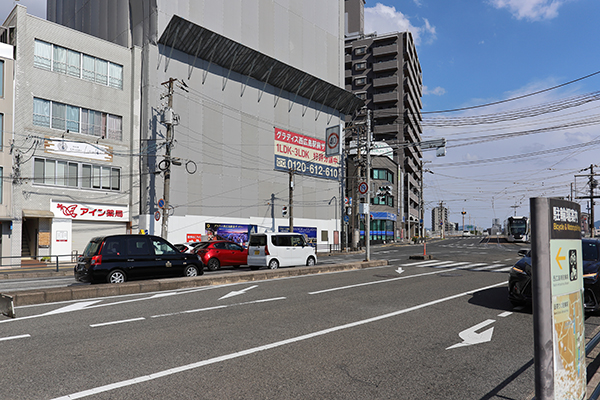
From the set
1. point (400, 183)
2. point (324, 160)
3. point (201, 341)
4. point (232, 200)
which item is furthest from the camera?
point (400, 183)

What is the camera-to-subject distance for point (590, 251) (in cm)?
929

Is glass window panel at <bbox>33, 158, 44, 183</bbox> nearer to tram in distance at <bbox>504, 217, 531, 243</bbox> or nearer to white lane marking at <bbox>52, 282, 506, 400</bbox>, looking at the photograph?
white lane marking at <bbox>52, 282, 506, 400</bbox>

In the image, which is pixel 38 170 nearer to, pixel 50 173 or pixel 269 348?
pixel 50 173

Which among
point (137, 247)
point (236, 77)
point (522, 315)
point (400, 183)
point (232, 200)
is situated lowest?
point (522, 315)

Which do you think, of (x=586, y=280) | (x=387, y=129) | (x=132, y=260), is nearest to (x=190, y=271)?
(x=132, y=260)

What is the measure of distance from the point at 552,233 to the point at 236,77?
37156 millimetres

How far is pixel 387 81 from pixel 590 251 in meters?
73.3

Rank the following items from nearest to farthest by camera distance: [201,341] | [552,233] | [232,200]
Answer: [552,233], [201,341], [232,200]

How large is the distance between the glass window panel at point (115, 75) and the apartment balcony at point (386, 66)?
5789cm

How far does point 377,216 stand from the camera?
63156 millimetres

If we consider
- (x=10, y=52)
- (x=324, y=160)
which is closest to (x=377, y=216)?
(x=324, y=160)

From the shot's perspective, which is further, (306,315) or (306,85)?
(306,85)

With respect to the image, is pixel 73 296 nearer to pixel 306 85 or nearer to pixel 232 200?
pixel 232 200

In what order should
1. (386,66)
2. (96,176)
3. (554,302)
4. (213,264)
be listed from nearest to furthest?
(554,302) < (213,264) < (96,176) < (386,66)
